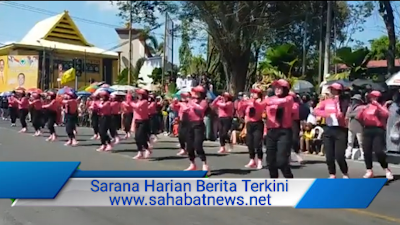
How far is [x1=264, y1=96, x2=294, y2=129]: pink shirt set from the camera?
18.5 feet

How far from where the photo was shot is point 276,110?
5.79 meters

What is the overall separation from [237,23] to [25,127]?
255cm

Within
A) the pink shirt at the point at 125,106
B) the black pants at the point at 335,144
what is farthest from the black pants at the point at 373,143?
the pink shirt at the point at 125,106

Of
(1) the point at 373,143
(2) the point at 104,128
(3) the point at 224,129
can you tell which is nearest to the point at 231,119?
(3) the point at 224,129

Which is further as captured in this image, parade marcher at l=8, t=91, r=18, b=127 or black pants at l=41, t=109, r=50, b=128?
black pants at l=41, t=109, r=50, b=128

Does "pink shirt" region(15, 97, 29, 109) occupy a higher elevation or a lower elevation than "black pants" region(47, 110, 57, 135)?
higher

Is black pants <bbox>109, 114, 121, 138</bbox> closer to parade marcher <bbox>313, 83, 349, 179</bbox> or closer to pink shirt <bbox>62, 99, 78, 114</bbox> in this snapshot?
parade marcher <bbox>313, 83, 349, 179</bbox>

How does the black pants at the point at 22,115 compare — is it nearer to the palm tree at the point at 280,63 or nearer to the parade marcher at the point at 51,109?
the parade marcher at the point at 51,109

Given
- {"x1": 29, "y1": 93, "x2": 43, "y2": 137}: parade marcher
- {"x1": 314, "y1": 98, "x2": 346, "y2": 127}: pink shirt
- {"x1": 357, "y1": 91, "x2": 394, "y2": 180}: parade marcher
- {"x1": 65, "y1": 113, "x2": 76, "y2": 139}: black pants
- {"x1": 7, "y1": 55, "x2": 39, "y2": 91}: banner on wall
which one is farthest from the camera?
{"x1": 357, "y1": 91, "x2": 394, "y2": 180}: parade marcher

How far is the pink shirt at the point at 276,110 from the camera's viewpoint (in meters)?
5.63

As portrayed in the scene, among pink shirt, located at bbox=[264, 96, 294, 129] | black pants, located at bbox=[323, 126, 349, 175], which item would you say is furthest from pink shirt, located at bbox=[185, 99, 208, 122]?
black pants, located at bbox=[323, 126, 349, 175]

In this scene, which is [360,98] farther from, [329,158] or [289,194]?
[289,194]

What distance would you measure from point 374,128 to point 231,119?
3062mm

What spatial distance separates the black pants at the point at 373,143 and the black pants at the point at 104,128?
12.1 ft
